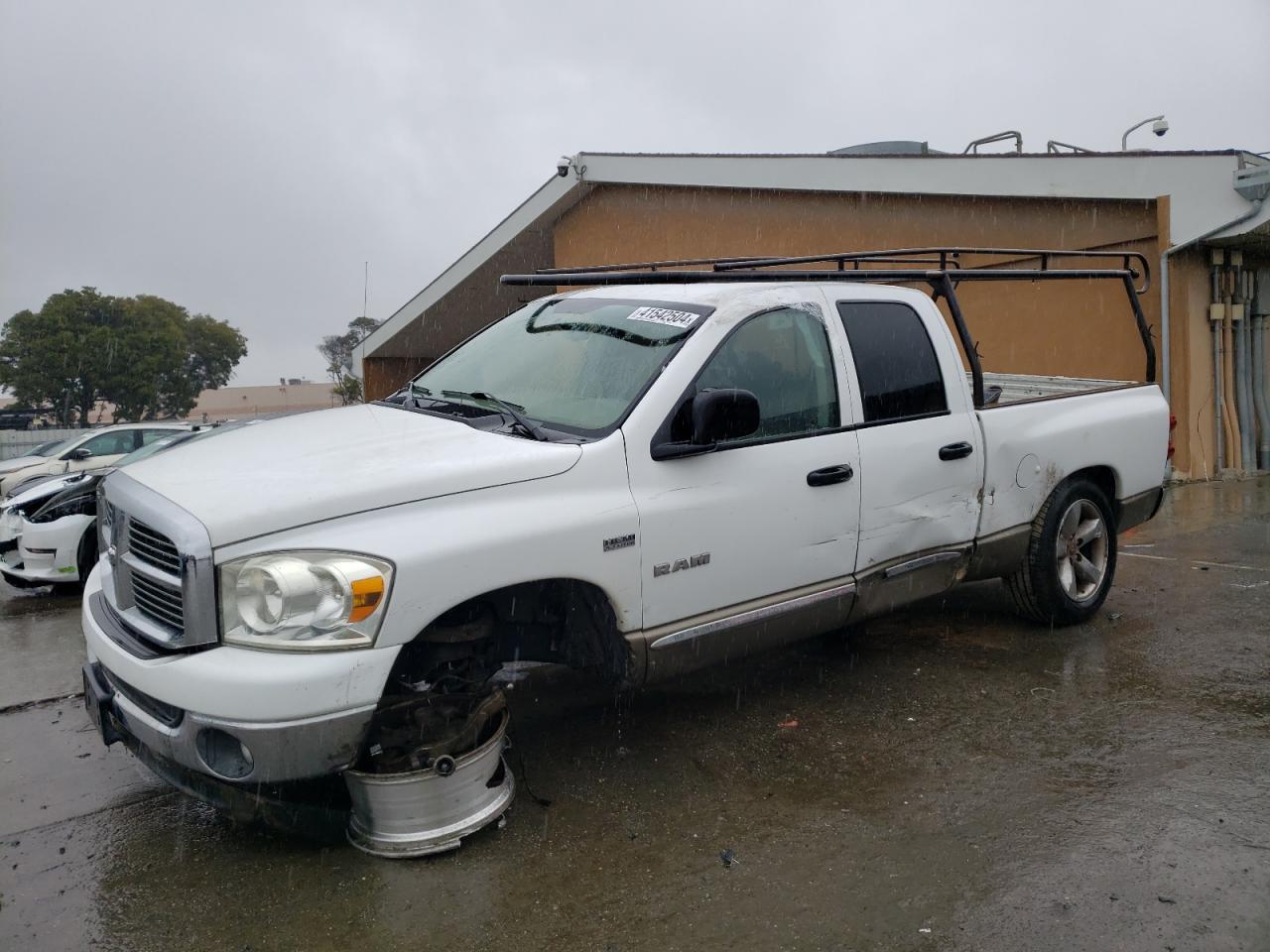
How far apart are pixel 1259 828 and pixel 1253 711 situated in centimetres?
122

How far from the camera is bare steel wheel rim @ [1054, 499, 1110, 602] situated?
538cm

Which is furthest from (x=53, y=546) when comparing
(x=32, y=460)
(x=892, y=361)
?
(x=32, y=460)

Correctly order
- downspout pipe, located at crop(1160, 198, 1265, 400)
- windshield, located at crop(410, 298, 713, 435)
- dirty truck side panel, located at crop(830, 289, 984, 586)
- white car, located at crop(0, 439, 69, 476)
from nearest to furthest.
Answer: windshield, located at crop(410, 298, 713, 435)
dirty truck side panel, located at crop(830, 289, 984, 586)
downspout pipe, located at crop(1160, 198, 1265, 400)
white car, located at crop(0, 439, 69, 476)

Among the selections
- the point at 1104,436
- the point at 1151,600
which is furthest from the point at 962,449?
the point at 1151,600

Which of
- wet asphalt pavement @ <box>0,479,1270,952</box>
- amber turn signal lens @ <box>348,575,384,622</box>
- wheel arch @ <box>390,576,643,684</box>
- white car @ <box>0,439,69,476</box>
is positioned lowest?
wet asphalt pavement @ <box>0,479,1270,952</box>

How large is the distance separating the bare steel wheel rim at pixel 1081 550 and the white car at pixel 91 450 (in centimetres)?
1275

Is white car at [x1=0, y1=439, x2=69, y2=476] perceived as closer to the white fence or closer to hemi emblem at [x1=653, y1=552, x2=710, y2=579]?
the white fence

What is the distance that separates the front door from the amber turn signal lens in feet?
3.25

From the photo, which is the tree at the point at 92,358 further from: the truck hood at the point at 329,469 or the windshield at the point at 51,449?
the truck hood at the point at 329,469

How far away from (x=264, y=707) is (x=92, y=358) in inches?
2097

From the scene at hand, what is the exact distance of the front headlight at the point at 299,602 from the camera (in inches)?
112

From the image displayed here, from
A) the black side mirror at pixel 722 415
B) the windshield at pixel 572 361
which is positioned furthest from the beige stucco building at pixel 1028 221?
the black side mirror at pixel 722 415

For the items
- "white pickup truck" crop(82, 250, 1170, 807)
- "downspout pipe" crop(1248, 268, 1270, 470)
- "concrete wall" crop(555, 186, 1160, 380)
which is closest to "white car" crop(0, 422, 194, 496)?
"concrete wall" crop(555, 186, 1160, 380)

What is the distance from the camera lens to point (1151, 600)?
20.4 ft
